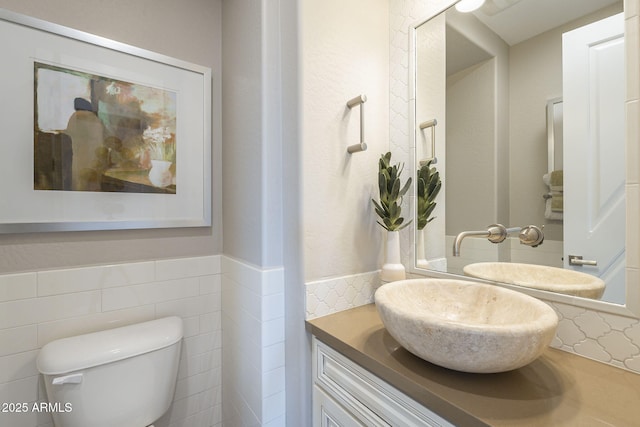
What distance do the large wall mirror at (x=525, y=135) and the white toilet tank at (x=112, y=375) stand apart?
109 cm

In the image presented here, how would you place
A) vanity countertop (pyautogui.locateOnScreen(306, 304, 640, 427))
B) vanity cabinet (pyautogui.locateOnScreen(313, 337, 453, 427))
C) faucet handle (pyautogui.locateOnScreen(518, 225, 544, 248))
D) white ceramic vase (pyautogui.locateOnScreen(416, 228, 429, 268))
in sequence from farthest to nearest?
1. white ceramic vase (pyautogui.locateOnScreen(416, 228, 429, 268))
2. faucet handle (pyautogui.locateOnScreen(518, 225, 544, 248))
3. vanity cabinet (pyautogui.locateOnScreen(313, 337, 453, 427))
4. vanity countertop (pyautogui.locateOnScreen(306, 304, 640, 427))

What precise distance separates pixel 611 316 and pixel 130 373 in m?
1.45

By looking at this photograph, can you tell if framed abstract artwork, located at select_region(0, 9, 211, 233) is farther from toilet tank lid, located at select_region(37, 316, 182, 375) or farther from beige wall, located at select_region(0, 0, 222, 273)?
toilet tank lid, located at select_region(37, 316, 182, 375)

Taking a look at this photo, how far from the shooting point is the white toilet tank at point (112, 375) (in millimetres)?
883

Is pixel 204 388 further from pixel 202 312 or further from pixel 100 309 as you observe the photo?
pixel 100 309

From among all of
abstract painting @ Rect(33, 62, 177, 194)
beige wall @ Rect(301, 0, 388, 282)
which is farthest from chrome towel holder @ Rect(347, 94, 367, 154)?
abstract painting @ Rect(33, 62, 177, 194)

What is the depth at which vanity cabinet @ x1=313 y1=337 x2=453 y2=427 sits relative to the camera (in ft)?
2.10

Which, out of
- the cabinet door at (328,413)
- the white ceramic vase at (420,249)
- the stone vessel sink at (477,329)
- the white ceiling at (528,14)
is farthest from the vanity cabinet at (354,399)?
the white ceiling at (528,14)

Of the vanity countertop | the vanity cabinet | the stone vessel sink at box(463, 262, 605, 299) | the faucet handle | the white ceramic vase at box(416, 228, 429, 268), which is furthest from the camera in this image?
the white ceramic vase at box(416, 228, 429, 268)

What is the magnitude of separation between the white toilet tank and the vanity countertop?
740 millimetres

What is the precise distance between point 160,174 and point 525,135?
4.61 ft

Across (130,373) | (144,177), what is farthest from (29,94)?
(130,373)

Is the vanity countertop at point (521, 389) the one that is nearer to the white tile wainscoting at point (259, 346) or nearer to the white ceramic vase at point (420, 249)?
the white tile wainscoting at point (259, 346)

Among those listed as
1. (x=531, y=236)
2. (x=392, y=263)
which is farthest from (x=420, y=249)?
(x=531, y=236)
